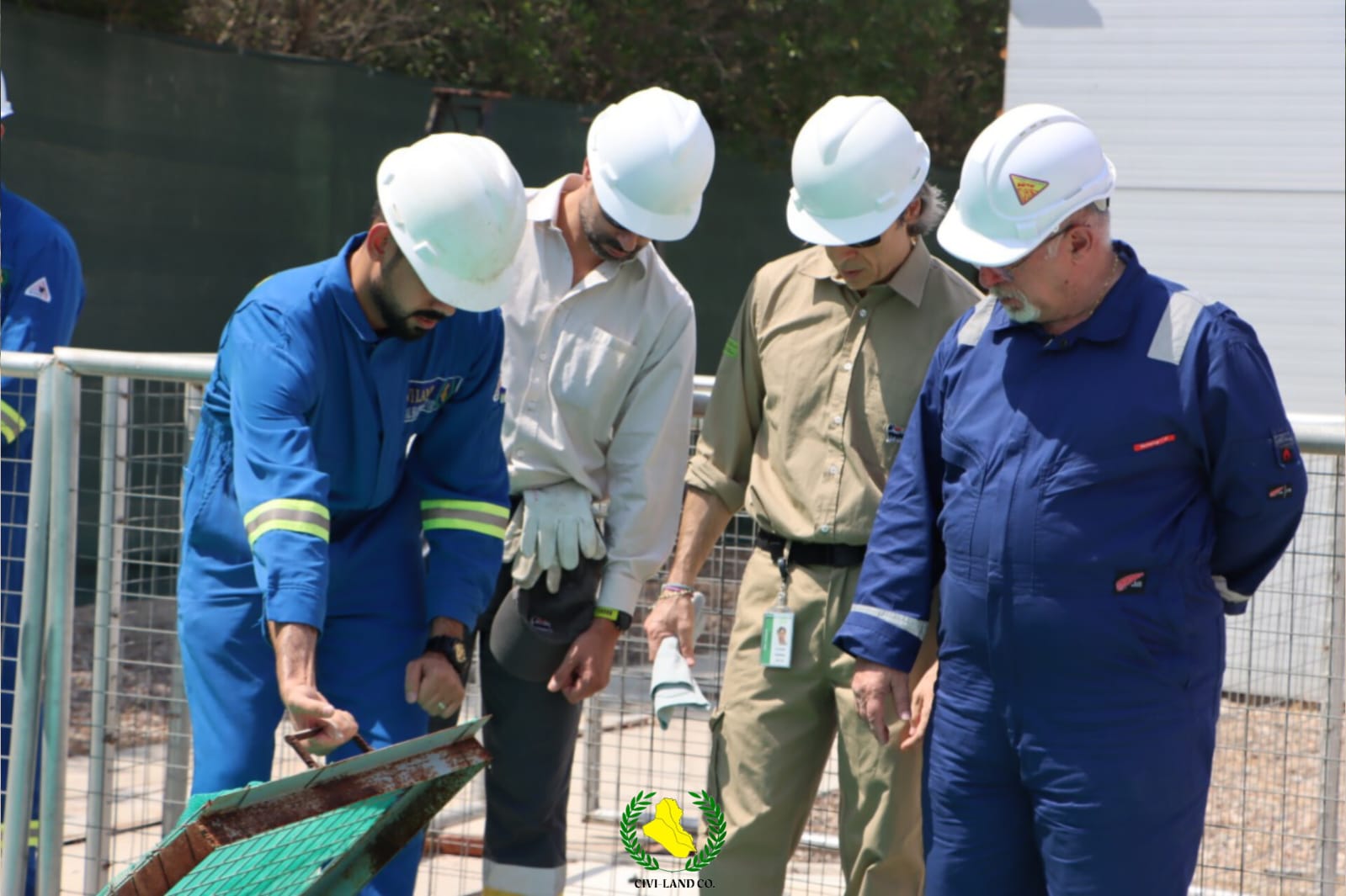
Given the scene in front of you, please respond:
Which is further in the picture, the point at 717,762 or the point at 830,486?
the point at 717,762

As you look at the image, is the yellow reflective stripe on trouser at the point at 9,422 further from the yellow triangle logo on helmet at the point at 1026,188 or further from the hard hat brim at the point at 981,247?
the yellow triangle logo on helmet at the point at 1026,188

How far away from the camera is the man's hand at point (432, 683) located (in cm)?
342

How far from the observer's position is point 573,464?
3.95 meters

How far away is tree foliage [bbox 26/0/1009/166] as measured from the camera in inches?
514

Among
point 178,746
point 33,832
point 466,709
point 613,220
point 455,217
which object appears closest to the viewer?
point 455,217

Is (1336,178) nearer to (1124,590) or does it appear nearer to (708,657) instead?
(708,657)

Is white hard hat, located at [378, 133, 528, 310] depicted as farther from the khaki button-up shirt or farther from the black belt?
the black belt

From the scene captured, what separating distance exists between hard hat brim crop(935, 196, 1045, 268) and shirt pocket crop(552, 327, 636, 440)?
3.28 feet

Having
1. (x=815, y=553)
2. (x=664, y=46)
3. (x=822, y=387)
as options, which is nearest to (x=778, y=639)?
(x=815, y=553)

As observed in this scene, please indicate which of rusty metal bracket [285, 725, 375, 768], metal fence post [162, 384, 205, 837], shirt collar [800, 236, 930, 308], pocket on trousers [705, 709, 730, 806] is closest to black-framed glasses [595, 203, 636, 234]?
shirt collar [800, 236, 930, 308]

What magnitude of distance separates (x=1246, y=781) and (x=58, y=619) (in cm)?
332

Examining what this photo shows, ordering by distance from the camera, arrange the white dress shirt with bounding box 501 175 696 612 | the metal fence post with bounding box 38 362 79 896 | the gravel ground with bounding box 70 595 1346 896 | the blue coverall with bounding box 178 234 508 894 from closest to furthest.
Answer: the blue coverall with bounding box 178 234 508 894 < the white dress shirt with bounding box 501 175 696 612 < the gravel ground with bounding box 70 595 1346 896 < the metal fence post with bounding box 38 362 79 896

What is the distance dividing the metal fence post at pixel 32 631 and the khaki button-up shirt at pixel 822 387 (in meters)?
1.82

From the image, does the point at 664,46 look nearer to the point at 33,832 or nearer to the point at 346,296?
the point at 33,832
